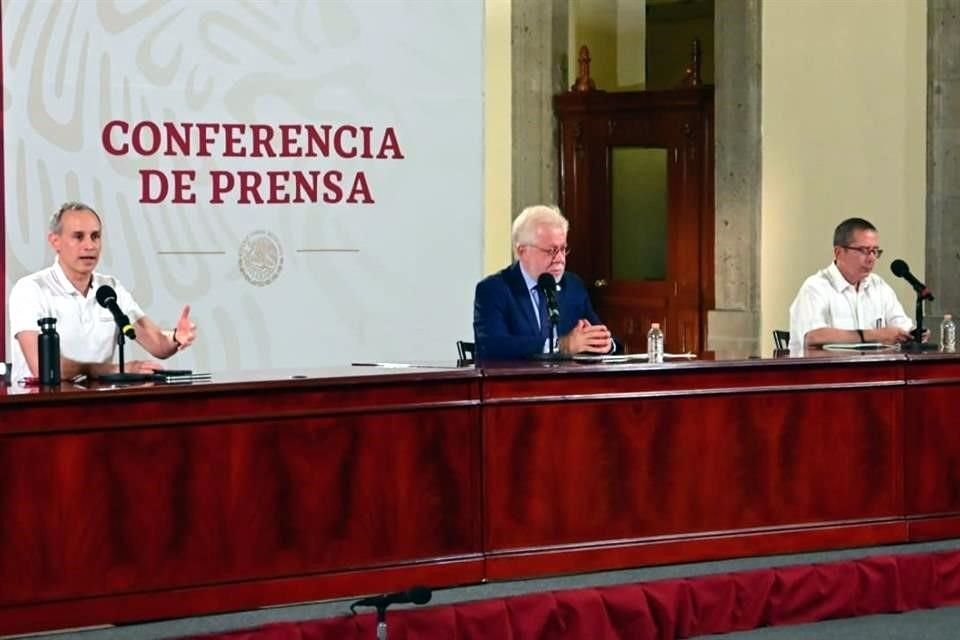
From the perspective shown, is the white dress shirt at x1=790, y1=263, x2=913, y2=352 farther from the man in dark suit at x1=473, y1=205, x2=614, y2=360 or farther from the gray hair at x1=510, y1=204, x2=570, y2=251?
the gray hair at x1=510, y1=204, x2=570, y2=251

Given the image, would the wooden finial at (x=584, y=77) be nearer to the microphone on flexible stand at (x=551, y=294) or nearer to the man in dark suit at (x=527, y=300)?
the man in dark suit at (x=527, y=300)

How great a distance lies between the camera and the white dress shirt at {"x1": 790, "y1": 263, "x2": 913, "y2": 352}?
7.15m

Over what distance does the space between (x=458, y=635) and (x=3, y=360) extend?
7.53 feet

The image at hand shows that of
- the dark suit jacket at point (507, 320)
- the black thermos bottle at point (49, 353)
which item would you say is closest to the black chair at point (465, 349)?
the dark suit jacket at point (507, 320)

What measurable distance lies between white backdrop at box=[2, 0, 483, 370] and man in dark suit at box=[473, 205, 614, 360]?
1118 mm

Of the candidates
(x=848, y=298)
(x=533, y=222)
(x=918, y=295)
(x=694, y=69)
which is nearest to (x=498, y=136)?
(x=694, y=69)

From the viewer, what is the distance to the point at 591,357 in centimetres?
600

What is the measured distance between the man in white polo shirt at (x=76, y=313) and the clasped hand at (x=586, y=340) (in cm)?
135

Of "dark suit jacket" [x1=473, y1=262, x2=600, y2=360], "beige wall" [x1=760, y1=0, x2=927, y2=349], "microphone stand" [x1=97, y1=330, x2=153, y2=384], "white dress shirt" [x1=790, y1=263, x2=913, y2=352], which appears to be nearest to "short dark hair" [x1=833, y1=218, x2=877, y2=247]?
"white dress shirt" [x1=790, y1=263, x2=913, y2=352]

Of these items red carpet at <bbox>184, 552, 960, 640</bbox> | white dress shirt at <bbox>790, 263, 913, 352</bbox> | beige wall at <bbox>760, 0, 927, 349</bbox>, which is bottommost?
red carpet at <bbox>184, 552, 960, 640</bbox>

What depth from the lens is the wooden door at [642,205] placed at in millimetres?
11570

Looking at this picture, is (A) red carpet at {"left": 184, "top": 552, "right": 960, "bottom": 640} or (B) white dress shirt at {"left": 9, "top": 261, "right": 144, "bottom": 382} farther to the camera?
(B) white dress shirt at {"left": 9, "top": 261, "right": 144, "bottom": 382}

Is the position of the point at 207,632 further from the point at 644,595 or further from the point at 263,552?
the point at 644,595

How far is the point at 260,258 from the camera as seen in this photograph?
716 cm
